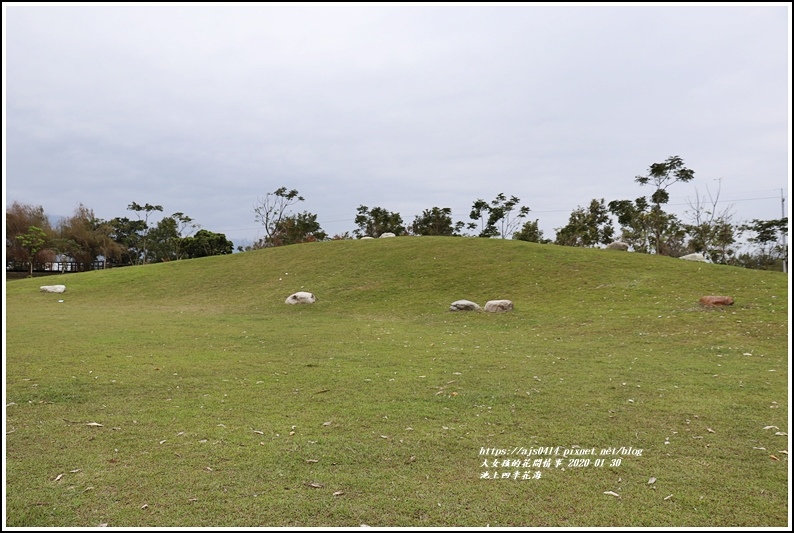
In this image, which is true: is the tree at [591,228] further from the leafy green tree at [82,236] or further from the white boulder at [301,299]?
the leafy green tree at [82,236]

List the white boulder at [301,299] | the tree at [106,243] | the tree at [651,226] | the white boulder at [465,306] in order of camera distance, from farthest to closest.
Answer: the tree at [106,243] → the tree at [651,226] → the white boulder at [301,299] → the white boulder at [465,306]

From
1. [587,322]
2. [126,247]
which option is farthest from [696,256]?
[126,247]

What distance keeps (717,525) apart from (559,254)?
22.2 m

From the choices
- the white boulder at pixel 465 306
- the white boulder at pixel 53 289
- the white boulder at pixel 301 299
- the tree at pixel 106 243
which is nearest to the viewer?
the white boulder at pixel 465 306

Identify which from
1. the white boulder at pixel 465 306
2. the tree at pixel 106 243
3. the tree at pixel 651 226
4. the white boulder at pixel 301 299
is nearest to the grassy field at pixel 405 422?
the white boulder at pixel 465 306

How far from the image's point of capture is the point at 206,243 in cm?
4531

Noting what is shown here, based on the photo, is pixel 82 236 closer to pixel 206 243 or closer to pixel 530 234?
pixel 206 243

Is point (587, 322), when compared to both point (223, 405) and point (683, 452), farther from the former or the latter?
point (223, 405)

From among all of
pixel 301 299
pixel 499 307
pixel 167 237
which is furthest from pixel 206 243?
pixel 499 307

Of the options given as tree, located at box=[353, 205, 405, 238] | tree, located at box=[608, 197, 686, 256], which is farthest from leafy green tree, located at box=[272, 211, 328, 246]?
tree, located at box=[608, 197, 686, 256]

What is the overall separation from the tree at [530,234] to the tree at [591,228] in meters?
3.01

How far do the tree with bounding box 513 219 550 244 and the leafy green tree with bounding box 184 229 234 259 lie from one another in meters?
28.2

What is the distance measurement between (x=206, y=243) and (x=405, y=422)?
44661 millimetres

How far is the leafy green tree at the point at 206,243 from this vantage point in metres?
45.4
